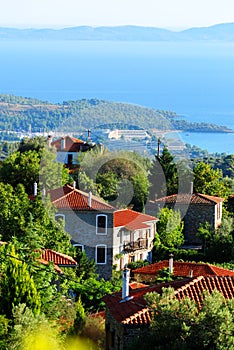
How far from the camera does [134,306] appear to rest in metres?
13.4

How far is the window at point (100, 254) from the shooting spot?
85.3ft

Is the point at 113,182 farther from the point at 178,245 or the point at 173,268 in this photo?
the point at 173,268

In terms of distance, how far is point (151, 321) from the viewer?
12117 millimetres

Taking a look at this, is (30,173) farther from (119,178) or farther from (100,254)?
(100,254)

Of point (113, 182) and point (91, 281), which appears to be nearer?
point (91, 281)

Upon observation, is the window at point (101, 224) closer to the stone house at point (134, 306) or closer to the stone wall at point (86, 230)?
the stone wall at point (86, 230)

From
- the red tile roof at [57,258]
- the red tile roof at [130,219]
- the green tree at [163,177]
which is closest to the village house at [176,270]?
the red tile roof at [57,258]

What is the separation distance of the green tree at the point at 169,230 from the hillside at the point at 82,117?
13.7 m

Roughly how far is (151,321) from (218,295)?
100cm

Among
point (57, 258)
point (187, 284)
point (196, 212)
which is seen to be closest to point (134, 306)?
point (187, 284)

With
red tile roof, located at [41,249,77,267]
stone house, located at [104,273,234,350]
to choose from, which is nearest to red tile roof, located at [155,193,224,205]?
red tile roof, located at [41,249,77,267]

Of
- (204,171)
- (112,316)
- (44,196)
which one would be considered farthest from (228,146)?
Result: (112,316)

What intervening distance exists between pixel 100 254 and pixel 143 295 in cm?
1235

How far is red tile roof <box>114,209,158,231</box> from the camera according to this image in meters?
27.0
